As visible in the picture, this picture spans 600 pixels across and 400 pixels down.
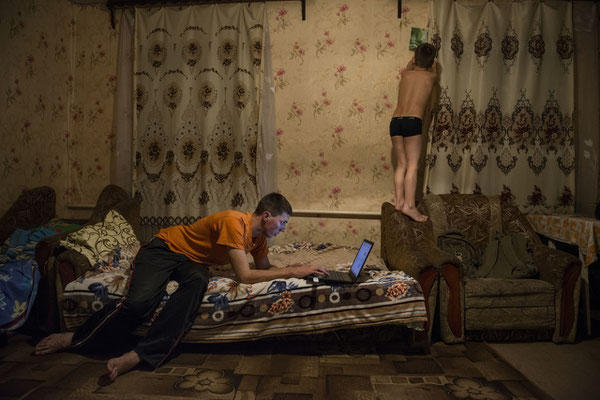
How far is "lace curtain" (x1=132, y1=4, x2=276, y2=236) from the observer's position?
3.52 meters

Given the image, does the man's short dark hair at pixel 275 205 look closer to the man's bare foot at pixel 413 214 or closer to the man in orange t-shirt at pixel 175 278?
the man in orange t-shirt at pixel 175 278

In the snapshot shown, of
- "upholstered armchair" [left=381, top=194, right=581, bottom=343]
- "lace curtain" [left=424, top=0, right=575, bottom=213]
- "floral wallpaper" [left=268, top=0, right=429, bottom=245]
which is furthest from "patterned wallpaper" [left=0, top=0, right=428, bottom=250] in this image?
"upholstered armchair" [left=381, top=194, right=581, bottom=343]

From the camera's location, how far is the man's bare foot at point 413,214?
2.99 metres

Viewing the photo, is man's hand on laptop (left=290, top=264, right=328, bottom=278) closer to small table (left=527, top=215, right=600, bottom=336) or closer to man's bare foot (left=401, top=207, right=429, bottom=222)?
man's bare foot (left=401, top=207, right=429, bottom=222)

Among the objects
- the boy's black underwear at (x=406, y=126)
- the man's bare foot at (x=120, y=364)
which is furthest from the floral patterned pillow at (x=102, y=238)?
the boy's black underwear at (x=406, y=126)

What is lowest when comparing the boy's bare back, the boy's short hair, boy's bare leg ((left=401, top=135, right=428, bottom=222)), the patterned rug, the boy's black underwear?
the patterned rug

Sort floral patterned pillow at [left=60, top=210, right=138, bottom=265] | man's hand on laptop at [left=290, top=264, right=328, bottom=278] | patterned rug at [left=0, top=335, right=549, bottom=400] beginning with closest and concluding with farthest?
1. patterned rug at [left=0, top=335, right=549, bottom=400]
2. man's hand on laptop at [left=290, top=264, right=328, bottom=278]
3. floral patterned pillow at [left=60, top=210, right=138, bottom=265]

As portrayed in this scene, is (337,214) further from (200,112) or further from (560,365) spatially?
(560,365)

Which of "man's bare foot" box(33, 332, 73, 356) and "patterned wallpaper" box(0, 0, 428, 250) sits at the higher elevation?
"patterned wallpaper" box(0, 0, 428, 250)

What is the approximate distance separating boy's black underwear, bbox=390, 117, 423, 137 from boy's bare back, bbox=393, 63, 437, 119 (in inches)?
1.8

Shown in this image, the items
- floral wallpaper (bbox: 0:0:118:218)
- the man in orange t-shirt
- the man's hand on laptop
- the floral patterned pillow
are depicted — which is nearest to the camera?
the man in orange t-shirt

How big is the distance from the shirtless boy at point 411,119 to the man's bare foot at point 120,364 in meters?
2.13

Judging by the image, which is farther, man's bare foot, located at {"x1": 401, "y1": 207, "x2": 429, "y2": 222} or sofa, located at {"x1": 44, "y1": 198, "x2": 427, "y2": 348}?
man's bare foot, located at {"x1": 401, "y1": 207, "x2": 429, "y2": 222}

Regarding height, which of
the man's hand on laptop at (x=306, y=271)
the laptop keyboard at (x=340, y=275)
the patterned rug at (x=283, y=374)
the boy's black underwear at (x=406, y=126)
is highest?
the boy's black underwear at (x=406, y=126)
